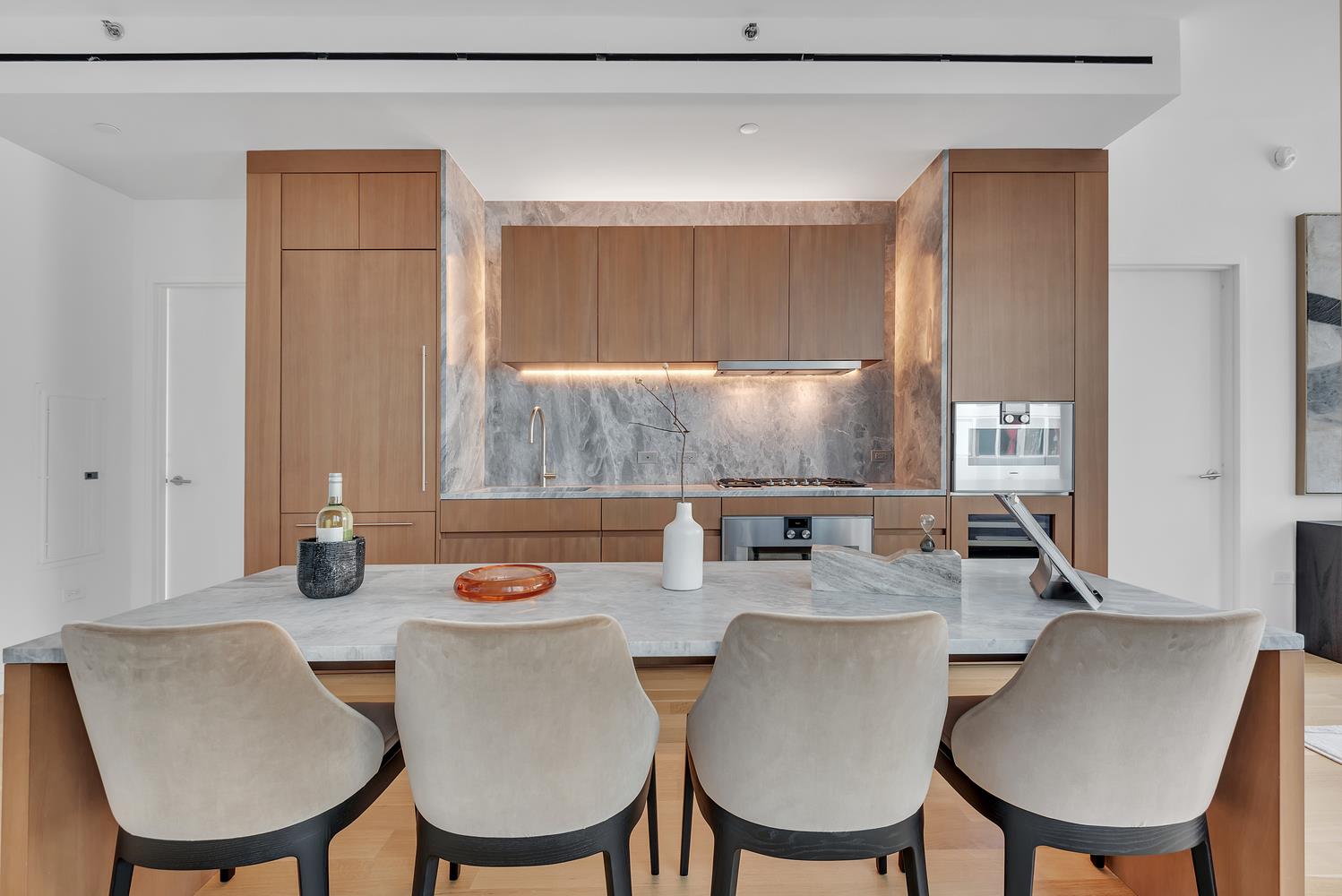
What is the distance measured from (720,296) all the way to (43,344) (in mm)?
3464

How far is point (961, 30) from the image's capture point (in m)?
2.61

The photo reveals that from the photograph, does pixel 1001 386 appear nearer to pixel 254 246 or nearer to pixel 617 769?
pixel 617 769

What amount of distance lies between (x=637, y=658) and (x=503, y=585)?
0.36 meters

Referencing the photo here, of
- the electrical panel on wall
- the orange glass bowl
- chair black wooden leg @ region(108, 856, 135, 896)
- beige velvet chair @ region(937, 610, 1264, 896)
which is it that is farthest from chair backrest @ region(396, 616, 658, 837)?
the electrical panel on wall

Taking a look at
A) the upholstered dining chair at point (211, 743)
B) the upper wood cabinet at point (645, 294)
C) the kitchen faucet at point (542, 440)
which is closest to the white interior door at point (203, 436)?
the kitchen faucet at point (542, 440)

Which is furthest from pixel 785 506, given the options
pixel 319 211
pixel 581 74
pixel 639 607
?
pixel 319 211

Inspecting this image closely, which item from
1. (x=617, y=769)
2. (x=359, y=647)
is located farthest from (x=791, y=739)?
(x=359, y=647)

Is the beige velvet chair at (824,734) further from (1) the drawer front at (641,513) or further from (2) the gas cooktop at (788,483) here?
(2) the gas cooktop at (788,483)

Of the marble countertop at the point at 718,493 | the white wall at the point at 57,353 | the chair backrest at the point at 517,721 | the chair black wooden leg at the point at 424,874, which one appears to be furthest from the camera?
the marble countertop at the point at 718,493

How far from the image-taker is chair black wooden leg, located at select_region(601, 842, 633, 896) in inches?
45.4

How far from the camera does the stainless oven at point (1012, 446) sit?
318cm

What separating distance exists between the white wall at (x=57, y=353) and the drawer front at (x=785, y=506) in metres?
3.44

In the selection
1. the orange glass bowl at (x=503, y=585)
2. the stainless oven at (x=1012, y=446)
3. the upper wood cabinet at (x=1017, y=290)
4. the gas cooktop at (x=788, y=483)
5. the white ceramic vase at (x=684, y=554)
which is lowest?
the orange glass bowl at (x=503, y=585)

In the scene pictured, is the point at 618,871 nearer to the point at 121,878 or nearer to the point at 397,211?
the point at 121,878
